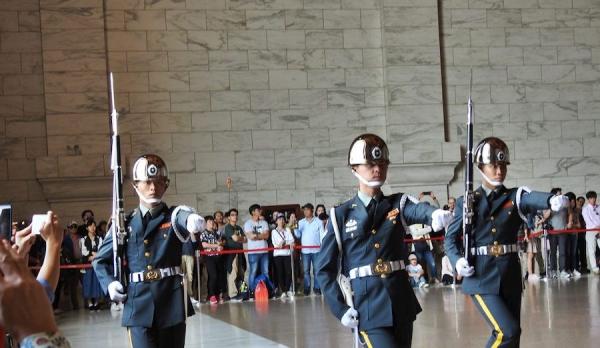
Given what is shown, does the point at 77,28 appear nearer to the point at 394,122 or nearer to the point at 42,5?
the point at 42,5

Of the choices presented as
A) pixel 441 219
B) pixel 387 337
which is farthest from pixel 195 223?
pixel 441 219

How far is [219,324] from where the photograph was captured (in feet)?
42.6

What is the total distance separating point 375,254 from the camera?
20.3 ft

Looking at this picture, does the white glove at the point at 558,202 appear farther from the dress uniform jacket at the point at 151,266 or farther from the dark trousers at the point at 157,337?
the dark trousers at the point at 157,337

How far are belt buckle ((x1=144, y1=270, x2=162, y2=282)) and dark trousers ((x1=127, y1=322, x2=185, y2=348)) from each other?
35 cm

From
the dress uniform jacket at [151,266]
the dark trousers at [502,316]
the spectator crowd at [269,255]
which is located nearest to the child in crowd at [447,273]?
the spectator crowd at [269,255]

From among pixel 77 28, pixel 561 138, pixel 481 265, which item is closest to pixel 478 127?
pixel 561 138

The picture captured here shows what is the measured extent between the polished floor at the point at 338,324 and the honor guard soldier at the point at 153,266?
160 inches

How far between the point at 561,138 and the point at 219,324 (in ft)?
37.0

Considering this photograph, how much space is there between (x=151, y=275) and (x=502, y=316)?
103 inches

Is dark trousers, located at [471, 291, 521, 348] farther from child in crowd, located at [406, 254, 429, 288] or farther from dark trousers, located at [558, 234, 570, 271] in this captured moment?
dark trousers, located at [558, 234, 570, 271]

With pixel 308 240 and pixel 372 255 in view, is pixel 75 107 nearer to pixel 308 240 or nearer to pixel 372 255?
pixel 308 240

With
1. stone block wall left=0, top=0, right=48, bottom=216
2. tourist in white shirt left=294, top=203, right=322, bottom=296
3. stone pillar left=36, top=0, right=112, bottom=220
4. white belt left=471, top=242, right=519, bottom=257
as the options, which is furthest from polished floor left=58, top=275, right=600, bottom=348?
stone block wall left=0, top=0, right=48, bottom=216

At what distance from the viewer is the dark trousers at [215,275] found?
1694cm
